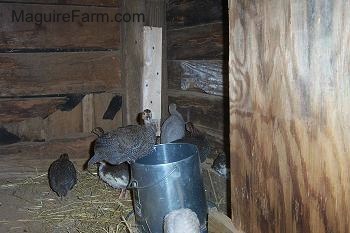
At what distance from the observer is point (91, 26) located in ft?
13.6

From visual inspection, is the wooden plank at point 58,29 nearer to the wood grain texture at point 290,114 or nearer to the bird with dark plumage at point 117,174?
the bird with dark plumage at point 117,174

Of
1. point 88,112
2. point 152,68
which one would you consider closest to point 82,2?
point 152,68

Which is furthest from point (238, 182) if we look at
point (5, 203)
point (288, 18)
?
point (5, 203)

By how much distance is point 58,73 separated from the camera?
409 cm

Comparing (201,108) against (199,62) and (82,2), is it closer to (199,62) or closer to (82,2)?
(199,62)

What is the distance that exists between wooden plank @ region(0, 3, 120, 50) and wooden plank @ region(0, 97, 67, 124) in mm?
550

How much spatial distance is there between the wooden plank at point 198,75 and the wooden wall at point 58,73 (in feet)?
1.98

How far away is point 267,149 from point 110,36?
3.20 metres

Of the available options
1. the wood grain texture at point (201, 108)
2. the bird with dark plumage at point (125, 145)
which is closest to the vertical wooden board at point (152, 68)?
the wood grain texture at point (201, 108)

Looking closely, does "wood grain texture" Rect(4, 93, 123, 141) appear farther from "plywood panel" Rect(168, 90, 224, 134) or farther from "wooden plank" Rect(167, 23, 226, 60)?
"wooden plank" Rect(167, 23, 226, 60)

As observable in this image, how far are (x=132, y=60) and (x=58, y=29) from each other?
838 millimetres

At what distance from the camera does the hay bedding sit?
2914mm

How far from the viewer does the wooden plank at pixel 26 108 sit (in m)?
3.96

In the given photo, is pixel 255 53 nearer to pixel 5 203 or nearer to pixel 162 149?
pixel 162 149
